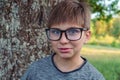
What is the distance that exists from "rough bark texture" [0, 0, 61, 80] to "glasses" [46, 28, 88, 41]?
1041mm

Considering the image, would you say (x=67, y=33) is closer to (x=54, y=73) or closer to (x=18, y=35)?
(x=54, y=73)

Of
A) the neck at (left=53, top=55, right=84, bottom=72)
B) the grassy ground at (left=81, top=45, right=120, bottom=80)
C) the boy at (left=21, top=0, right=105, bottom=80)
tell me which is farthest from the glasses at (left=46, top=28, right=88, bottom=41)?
the grassy ground at (left=81, top=45, right=120, bottom=80)

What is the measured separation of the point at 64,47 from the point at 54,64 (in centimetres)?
21

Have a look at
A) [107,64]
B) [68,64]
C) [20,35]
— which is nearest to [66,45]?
[68,64]

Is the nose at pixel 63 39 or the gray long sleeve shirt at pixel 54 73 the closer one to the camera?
the nose at pixel 63 39

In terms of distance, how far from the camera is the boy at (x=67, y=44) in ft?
9.23

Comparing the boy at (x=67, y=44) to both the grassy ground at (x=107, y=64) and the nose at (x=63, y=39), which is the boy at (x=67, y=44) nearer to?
the nose at (x=63, y=39)

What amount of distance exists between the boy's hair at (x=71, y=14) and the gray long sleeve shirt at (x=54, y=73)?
11.1 inches

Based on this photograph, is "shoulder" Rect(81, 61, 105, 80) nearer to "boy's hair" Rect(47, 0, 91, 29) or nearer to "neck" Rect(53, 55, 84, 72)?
"neck" Rect(53, 55, 84, 72)

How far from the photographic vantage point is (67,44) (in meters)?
2.79

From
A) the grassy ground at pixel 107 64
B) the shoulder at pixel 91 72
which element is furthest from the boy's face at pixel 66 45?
the grassy ground at pixel 107 64

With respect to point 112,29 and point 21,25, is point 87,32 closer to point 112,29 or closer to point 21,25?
point 21,25

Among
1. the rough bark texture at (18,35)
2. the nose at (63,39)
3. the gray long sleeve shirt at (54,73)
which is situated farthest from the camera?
the rough bark texture at (18,35)

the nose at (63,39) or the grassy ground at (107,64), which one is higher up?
the nose at (63,39)
